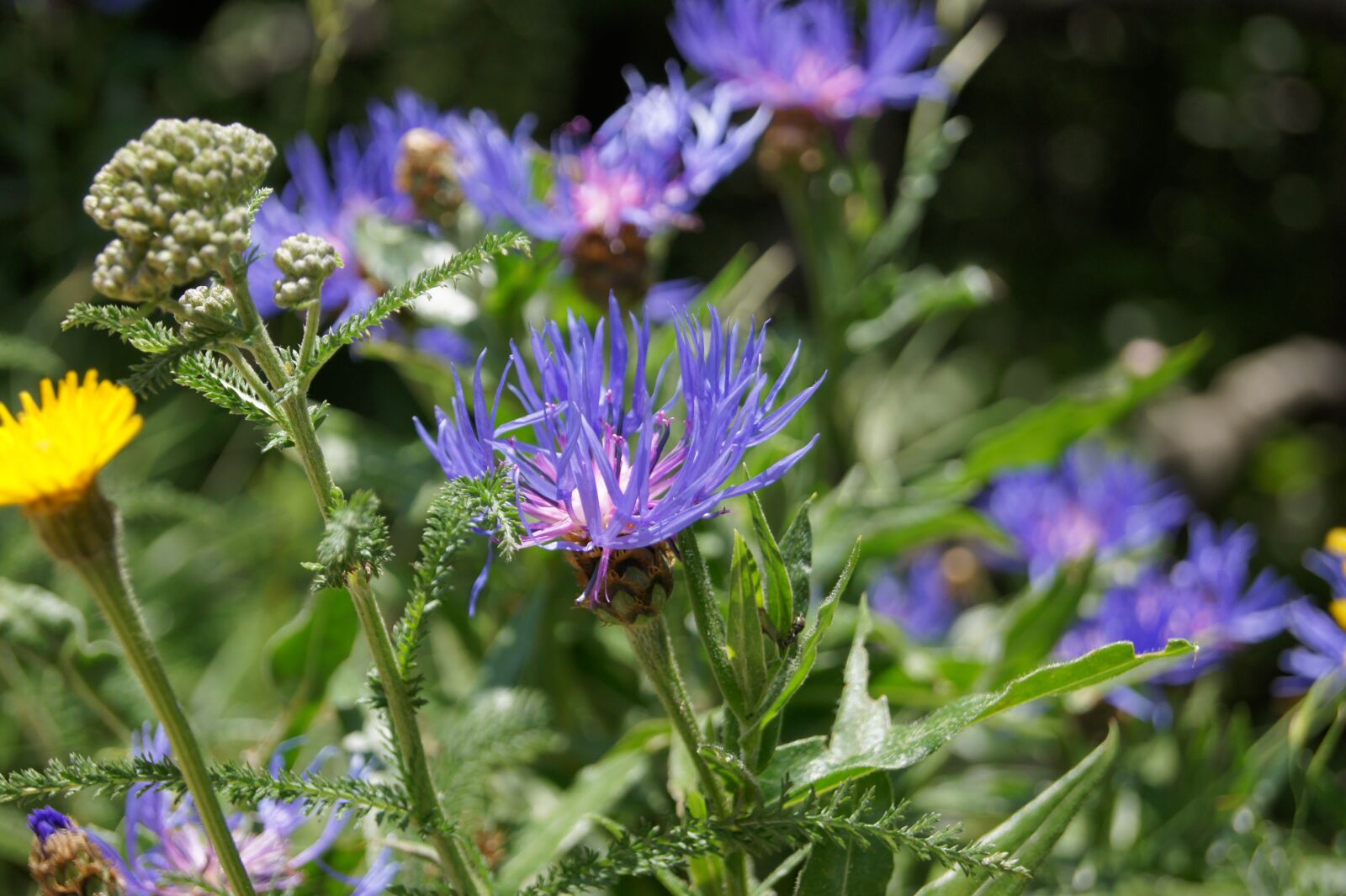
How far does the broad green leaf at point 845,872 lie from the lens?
20.0 inches

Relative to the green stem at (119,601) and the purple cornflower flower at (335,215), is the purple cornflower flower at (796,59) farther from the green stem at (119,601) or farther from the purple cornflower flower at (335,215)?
the green stem at (119,601)

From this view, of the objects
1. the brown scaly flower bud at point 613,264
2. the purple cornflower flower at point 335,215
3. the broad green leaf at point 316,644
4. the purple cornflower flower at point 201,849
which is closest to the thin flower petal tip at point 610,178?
the brown scaly flower bud at point 613,264

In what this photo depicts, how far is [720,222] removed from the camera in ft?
5.95

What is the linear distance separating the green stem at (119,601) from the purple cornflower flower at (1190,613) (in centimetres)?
62


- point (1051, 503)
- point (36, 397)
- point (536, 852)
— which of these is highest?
point (36, 397)

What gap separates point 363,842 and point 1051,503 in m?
0.62

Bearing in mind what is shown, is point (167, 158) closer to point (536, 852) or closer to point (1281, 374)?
point (536, 852)

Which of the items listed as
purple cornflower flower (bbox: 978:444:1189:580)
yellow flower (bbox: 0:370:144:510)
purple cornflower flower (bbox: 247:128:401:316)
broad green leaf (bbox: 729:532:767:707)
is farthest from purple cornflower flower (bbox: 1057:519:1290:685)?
yellow flower (bbox: 0:370:144:510)

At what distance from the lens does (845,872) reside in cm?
51

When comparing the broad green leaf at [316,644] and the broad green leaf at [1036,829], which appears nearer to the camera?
the broad green leaf at [1036,829]

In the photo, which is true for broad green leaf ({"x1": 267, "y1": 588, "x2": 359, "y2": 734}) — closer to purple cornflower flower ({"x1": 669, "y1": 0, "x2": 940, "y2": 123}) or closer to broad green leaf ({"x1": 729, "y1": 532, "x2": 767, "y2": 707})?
broad green leaf ({"x1": 729, "y1": 532, "x2": 767, "y2": 707})

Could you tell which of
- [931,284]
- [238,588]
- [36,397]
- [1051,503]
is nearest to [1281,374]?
[1051,503]

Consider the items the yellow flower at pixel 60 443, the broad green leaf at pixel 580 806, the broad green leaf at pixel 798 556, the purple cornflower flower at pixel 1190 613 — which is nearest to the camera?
the yellow flower at pixel 60 443

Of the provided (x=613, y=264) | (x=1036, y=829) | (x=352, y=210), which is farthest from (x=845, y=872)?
(x=352, y=210)
